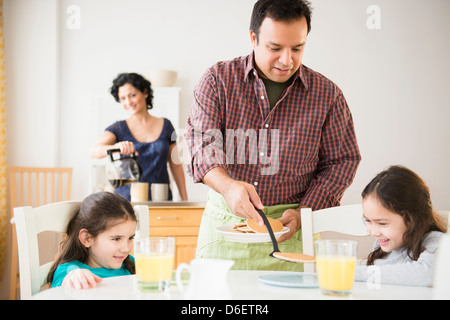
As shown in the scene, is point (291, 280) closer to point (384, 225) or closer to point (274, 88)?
point (384, 225)

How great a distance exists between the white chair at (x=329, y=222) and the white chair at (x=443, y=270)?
81 cm

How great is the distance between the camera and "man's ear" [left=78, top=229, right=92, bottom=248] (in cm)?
138

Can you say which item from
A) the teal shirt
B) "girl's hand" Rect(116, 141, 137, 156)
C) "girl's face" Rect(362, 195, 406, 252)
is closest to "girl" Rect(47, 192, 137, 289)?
the teal shirt

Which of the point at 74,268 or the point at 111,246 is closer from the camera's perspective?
the point at 74,268

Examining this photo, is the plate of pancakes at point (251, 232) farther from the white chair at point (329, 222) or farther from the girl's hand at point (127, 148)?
the girl's hand at point (127, 148)

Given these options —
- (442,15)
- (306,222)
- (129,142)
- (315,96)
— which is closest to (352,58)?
(442,15)

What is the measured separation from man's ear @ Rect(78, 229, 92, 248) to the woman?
1518mm

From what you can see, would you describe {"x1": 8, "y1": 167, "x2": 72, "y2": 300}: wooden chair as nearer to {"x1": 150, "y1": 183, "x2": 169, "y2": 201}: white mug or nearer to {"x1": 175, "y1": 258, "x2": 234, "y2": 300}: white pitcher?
{"x1": 150, "y1": 183, "x2": 169, "y2": 201}: white mug

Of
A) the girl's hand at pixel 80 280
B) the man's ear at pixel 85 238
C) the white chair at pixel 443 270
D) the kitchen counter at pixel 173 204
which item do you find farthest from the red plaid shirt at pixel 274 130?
the kitchen counter at pixel 173 204

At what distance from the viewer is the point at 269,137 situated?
5.03 feet

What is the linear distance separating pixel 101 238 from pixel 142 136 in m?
1.67

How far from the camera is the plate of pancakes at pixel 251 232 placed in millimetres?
1127

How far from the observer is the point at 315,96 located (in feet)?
5.08

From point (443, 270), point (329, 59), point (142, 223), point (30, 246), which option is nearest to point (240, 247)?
point (142, 223)
